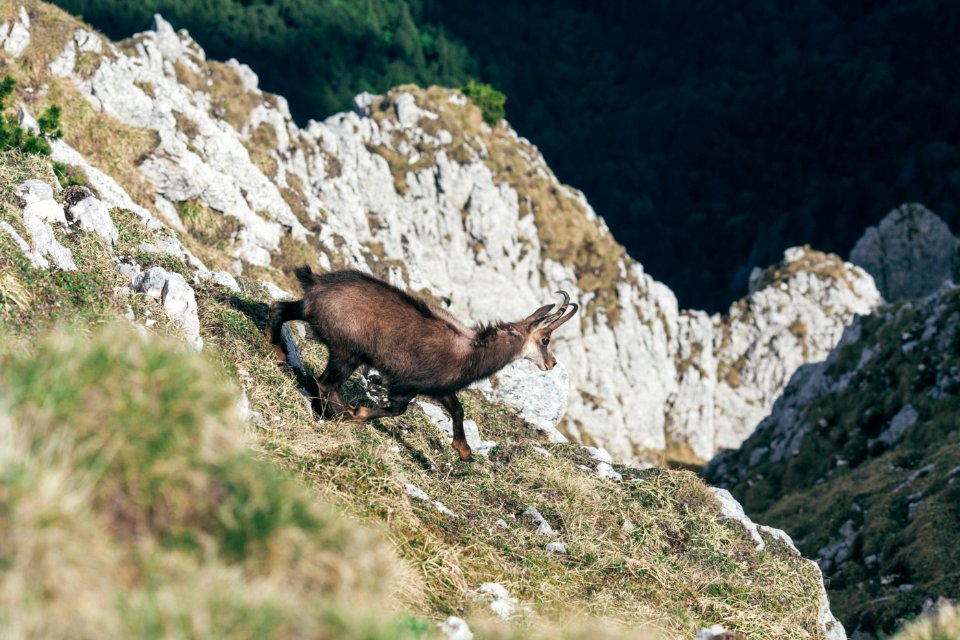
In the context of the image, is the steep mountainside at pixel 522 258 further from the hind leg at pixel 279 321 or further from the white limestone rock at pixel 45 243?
the white limestone rock at pixel 45 243

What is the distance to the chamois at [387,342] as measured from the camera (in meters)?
11.7

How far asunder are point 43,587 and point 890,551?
77.9 ft

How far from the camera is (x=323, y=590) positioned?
4.71 metres

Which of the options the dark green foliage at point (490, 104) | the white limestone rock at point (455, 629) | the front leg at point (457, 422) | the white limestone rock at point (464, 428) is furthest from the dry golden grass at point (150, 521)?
the dark green foliage at point (490, 104)

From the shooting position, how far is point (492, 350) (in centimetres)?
1283

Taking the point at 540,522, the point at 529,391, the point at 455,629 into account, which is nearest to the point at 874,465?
the point at 529,391

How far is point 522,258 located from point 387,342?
6103cm

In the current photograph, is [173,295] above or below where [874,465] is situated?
below

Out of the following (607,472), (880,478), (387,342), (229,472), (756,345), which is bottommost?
(607,472)

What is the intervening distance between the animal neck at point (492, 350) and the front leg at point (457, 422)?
0.45 metres

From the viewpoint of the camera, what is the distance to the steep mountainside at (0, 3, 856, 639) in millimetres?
4234

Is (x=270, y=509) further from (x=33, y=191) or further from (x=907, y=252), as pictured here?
(x=907, y=252)

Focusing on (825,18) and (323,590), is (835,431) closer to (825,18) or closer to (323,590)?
(323,590)

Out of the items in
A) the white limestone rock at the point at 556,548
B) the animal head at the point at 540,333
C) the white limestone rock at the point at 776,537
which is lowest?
the white limestone rock at the point at 556,548
